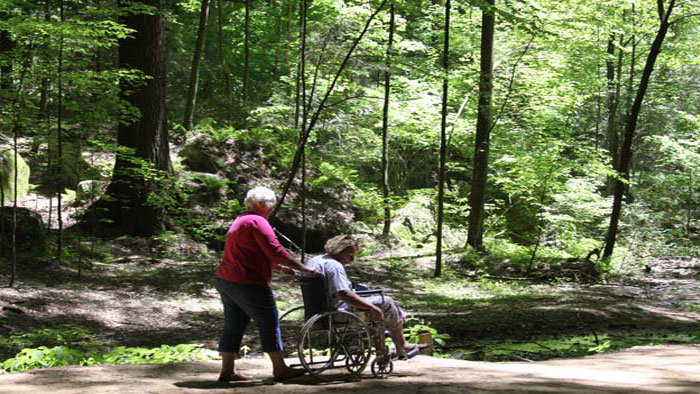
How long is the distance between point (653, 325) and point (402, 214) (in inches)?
399

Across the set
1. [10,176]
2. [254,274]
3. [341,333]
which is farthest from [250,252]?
[10,176]

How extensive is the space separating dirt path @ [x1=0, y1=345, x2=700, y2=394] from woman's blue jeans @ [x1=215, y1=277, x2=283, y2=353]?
32 cm

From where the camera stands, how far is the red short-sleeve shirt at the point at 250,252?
489cm

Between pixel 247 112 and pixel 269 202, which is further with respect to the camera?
pixel 247 112

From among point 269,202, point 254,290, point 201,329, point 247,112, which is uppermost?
point 247,112

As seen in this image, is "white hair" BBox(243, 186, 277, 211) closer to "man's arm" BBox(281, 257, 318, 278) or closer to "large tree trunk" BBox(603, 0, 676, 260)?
"man's arm" BBox(281, 257, 318, 278)

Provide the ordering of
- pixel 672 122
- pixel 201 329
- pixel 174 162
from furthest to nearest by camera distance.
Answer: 1. pixel 672 122
2. pixel 174 162
3. pixel 201 329

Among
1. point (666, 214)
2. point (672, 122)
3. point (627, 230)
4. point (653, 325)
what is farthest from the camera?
point (672, 122)

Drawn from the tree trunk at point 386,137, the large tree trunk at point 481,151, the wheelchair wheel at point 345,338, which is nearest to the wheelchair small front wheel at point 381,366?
the wheelchair wheel at point 345,338

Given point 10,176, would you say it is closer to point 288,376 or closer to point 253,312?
point 253,312

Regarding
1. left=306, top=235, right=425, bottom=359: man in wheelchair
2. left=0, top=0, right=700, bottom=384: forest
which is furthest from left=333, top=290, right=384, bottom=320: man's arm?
left=0, top=0, right=700, bottom=384: forest

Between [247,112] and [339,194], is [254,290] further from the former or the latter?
[247,112]

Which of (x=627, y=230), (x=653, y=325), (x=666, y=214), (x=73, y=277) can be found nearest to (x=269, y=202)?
(x=73, y=277)

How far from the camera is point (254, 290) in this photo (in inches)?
195
